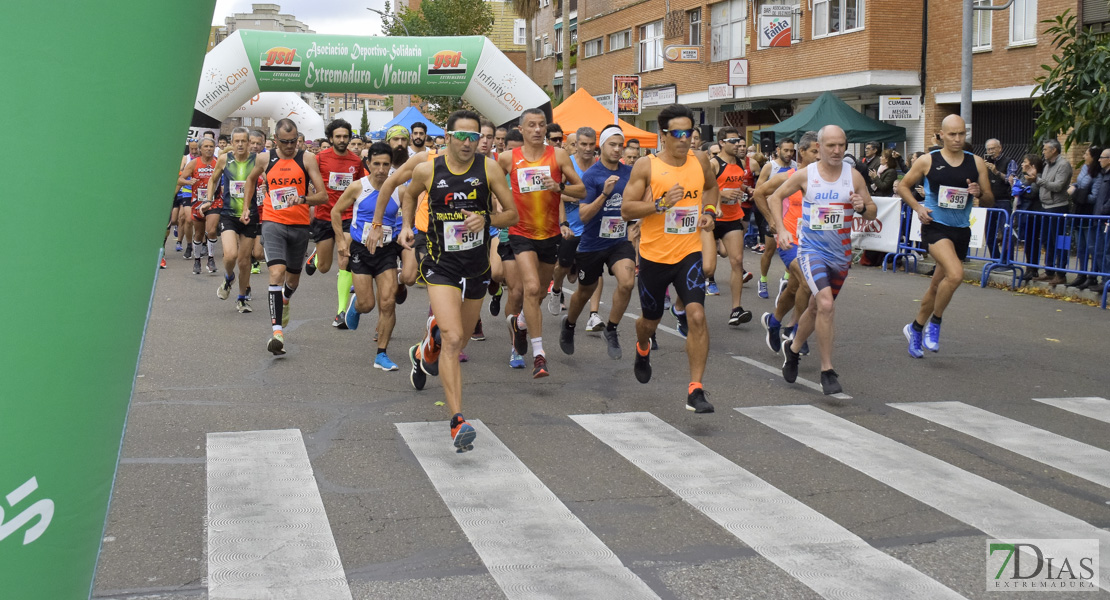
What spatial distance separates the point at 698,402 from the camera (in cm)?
706

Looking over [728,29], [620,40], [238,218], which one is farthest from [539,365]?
[620,40]

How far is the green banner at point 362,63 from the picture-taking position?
63.3ft

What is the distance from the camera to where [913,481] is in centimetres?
567

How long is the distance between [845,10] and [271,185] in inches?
926

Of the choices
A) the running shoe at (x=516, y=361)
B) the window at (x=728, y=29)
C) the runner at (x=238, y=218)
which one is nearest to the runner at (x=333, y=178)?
the runner at (x=238, y=218)

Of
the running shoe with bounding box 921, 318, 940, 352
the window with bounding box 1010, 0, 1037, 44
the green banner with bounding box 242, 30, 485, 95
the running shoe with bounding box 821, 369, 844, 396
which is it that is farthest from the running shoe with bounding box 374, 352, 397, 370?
the window with bounding box 1010, 0, 1037, 44

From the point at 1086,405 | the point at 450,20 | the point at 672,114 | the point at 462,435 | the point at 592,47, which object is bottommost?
the point at 1086,405

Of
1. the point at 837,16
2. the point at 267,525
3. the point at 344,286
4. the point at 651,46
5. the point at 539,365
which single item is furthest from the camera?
the point at 651,46

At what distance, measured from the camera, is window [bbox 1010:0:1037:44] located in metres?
24.2

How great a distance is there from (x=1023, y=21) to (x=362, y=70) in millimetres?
14594

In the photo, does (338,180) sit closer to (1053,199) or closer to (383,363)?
(383,363)

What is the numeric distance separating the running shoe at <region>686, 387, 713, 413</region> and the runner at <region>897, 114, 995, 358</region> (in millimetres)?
3268

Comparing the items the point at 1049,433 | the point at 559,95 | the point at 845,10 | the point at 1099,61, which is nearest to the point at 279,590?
the point at 1049,433

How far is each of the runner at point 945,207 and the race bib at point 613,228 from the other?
7.72 feet
